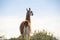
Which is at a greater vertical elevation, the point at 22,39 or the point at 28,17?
the point at 28,17

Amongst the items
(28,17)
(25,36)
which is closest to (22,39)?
(25,36)

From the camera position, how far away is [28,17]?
11617 millimetres

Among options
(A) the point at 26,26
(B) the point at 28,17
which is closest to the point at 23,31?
(A) the point at 26,26

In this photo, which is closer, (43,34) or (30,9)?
(30,9)

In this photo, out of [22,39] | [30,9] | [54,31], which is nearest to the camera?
[22,39]

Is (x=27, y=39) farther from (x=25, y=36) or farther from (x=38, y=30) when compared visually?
(x=38, y=30)

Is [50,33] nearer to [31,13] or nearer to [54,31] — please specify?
[54,31]

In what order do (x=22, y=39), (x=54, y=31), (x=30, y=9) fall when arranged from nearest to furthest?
(x=22, y=39), (x=30, y=9), (x=54, y=31)

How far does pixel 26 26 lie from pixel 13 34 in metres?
2.21

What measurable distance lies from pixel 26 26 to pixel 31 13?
4.31ft

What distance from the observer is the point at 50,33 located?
12.7m

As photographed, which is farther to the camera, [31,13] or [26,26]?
[31,13]

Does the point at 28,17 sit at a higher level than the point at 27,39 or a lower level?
higher

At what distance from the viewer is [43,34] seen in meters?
12.7
